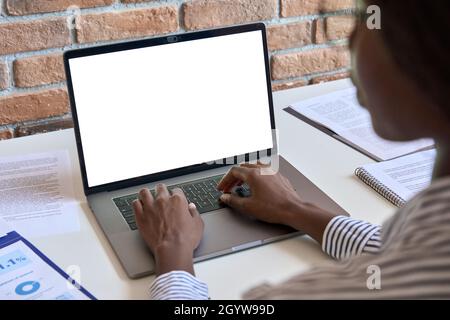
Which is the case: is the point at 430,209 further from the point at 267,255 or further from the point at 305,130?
the point at 305,130

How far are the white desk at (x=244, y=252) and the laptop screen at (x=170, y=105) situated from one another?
0.10 m

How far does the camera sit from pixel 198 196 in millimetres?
1062

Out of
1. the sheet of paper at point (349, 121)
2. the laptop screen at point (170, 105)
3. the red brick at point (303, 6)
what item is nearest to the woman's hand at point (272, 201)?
the laptop screen at point (170, 105)

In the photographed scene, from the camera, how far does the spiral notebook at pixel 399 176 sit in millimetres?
1056

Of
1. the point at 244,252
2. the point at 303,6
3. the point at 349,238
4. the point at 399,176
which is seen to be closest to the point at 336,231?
the point at 349,238

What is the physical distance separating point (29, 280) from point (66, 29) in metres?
0.76

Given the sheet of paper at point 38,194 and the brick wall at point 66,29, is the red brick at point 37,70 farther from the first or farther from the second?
the sheet of paper at point 38,194

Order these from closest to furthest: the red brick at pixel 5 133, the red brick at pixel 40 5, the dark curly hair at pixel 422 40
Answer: the dark curly hair at pixel 422 40, the red brick at pixel 40 5, the red brick at pixel 5 133

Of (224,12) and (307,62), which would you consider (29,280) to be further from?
(307,62)

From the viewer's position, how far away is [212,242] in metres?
0.95

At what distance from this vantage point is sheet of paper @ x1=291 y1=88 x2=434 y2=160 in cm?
121

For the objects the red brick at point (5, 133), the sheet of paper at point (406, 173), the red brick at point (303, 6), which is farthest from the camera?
the red brick at point (303, 6)
